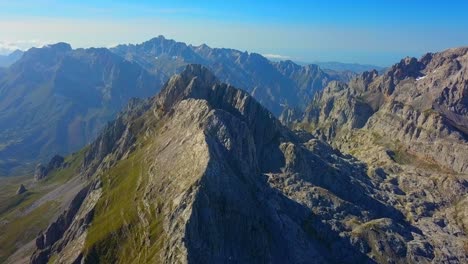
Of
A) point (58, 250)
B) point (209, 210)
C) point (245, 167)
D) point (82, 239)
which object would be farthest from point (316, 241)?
point (58, 250)

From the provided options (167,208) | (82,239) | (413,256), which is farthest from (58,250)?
(413,256)

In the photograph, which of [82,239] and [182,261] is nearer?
[182,261]

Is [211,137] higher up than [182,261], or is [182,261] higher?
[211,137]

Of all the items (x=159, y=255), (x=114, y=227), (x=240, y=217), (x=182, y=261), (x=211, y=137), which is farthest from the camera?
(x=211, y=137)

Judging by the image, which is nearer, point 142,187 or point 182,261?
point 182,261

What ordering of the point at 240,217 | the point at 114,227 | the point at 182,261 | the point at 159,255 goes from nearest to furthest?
the point at 182,261
the point at 159,255
the point at 240,217
the point at 114,227

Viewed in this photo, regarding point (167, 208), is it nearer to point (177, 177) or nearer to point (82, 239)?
point (177, 177)

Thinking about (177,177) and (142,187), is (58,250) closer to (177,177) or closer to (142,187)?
(142,187)

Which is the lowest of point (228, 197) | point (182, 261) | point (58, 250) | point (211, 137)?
point (58, 250)

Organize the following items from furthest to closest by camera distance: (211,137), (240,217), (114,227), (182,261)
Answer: (211,137) < (114,227) < (240,217) < (182,261)
